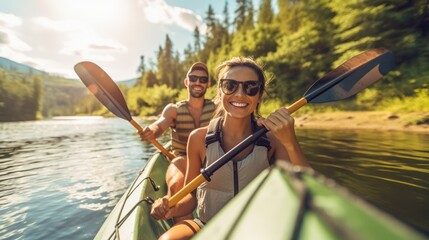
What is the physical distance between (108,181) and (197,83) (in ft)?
12.9

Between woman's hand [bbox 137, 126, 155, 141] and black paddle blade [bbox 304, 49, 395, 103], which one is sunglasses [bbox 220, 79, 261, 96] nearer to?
black paddle blade [bbox 304, 49, 395, 103]

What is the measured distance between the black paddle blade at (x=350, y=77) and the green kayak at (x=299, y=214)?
217 centimetres

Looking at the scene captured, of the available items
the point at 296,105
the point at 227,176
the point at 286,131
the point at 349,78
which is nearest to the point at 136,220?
the point at 227,176

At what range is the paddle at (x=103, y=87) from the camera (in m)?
4.70

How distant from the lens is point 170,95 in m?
51.7

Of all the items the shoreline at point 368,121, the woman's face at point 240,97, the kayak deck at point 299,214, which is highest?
the woman's face at point 240,97

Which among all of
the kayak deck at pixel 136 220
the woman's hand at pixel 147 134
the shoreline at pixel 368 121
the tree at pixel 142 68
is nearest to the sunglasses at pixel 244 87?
the kayak deck at pixel 136 220

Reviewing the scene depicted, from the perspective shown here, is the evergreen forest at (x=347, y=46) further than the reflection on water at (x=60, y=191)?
Yes

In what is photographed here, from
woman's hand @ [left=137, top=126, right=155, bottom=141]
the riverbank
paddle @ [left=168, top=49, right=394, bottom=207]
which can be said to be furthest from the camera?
the riverbank

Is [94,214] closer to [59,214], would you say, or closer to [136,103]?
Result: [59,214]

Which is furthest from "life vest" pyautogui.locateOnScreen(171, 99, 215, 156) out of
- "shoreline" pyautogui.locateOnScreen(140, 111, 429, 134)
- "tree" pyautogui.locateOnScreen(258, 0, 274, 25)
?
"tree" pyautogui.locateOnScreen(258, 0, 274, 25)

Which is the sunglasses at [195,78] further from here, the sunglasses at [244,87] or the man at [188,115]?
the sunglasses at [244,87]

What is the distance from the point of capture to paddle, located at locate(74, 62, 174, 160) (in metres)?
4.70

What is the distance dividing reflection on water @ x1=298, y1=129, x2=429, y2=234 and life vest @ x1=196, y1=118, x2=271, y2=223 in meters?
2.66
